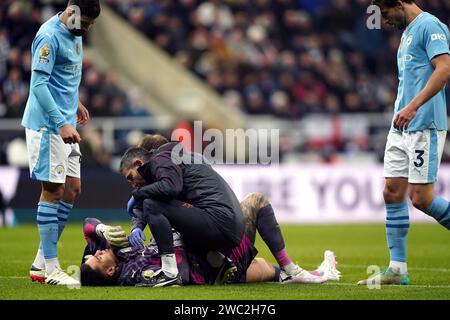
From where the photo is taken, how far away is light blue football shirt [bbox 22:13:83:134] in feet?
27.3

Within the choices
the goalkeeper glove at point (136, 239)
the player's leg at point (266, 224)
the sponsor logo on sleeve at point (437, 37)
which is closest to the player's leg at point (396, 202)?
the player's leg at point (266, 224)

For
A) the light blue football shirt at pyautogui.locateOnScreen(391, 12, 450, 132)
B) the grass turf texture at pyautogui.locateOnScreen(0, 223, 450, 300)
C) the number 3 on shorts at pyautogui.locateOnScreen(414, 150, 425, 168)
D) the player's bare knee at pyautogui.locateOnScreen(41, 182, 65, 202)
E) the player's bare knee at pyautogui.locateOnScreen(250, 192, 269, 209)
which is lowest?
the grass turf texture at pyautogui.locateOnScreen(0, 223, 450, 300)

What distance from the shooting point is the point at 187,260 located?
319 inches

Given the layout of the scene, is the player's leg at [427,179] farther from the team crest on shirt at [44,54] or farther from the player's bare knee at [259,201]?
the team crest on shirt at [44,54]

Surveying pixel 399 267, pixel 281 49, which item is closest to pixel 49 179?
pixel 399 267

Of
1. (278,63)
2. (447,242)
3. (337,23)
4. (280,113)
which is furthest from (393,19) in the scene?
(337,23)

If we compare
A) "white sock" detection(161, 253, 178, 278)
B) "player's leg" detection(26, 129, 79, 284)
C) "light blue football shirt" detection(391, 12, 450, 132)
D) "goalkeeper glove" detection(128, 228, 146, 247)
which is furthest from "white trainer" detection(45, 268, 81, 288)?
"light blue football shirt" detection(391, 12, 450, 132)

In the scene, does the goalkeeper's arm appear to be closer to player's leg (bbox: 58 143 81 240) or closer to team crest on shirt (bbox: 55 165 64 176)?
team crest on shirt (bbox: 55 165 64 176)

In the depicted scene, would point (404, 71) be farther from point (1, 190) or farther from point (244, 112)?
point (244, 112)

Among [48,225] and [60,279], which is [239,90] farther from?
[60,279]

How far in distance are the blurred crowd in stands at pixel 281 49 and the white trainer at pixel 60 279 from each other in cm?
1353

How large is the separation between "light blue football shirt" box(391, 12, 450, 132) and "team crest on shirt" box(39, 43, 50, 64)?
308cm

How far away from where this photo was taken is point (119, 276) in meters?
8.14

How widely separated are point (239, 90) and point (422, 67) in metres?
14.3
